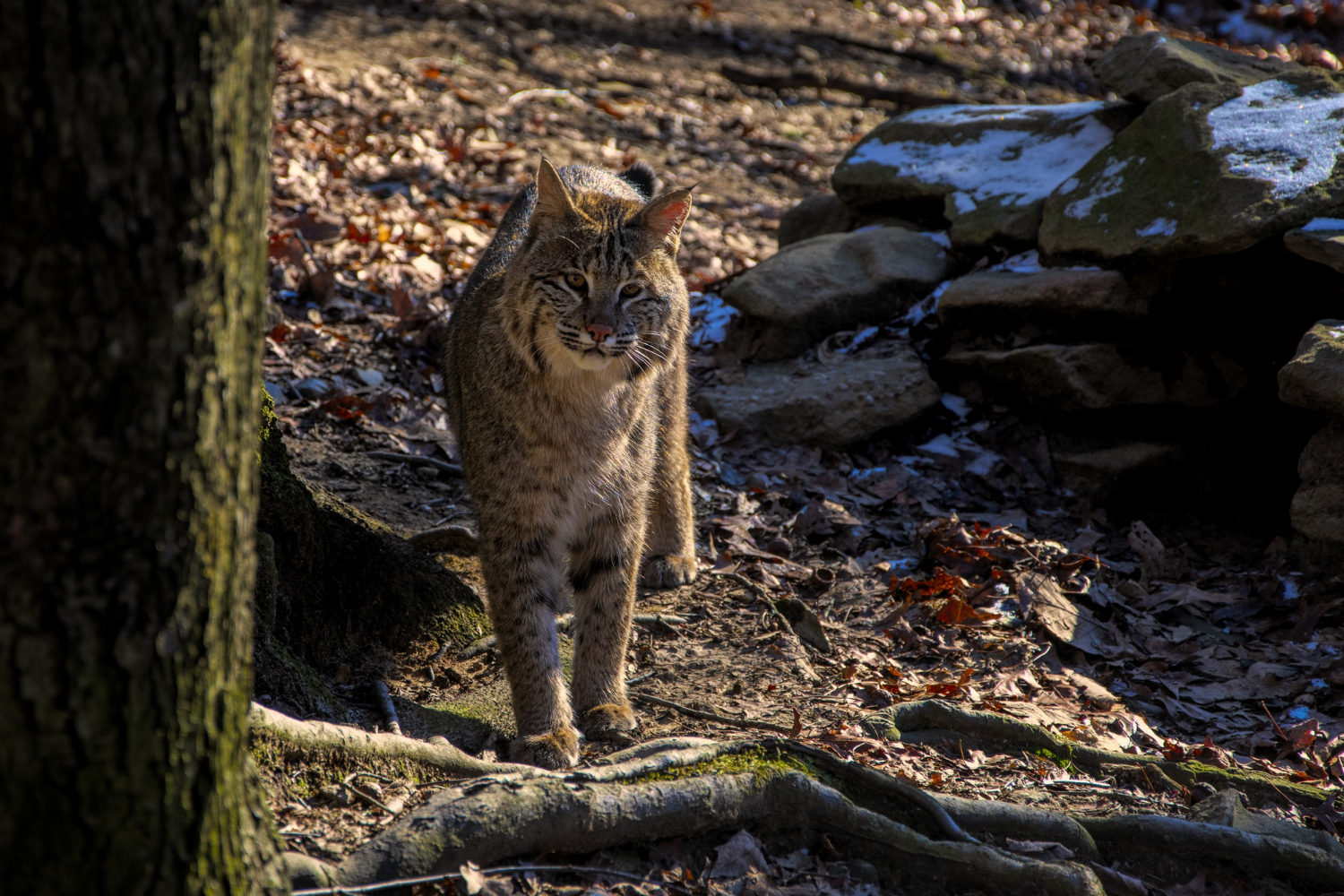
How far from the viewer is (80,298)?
156 centimetres

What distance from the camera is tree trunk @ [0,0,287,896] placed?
5.03 ft

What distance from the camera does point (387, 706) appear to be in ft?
12.2

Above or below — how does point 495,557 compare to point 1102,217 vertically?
below

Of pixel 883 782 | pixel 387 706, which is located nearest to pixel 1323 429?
pixel 883 782

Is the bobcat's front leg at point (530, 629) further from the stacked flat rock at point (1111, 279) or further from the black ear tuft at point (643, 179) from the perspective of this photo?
the stacked flat rock at point (1111, 279)

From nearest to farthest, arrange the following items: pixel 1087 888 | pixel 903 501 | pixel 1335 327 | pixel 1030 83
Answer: pixel 1087 888, pixel 1335 327, pixel 903 501, pixel 1030 83

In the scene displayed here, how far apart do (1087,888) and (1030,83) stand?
42.9 ft

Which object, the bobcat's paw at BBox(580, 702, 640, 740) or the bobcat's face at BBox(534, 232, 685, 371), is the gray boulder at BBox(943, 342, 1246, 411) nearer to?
the bobcat's face at BBox(534, 232, 685, 371)

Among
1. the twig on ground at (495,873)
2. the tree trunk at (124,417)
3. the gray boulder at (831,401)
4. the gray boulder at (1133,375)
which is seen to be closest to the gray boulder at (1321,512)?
the gray boulder at (1133,375)

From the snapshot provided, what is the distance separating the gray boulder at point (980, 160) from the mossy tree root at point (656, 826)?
5.20 metres

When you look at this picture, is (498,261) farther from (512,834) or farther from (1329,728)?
(1329,728)

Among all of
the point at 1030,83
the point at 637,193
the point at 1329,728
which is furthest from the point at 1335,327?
the point at 1030,83

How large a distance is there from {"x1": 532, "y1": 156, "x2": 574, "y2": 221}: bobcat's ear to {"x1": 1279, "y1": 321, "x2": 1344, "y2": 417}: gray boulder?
377 cm

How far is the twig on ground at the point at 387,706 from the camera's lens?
11.6ft
